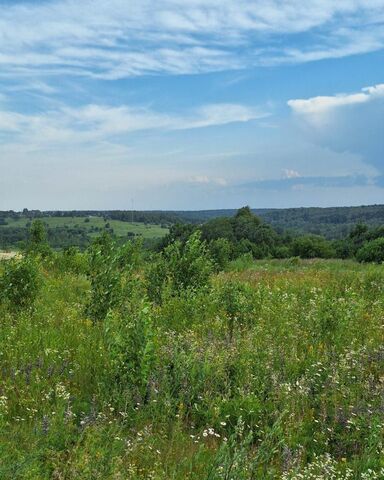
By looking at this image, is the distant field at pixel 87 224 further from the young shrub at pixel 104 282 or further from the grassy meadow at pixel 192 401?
the grassy meadow at pixel 192 401

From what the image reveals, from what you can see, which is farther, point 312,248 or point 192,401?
point 312,248

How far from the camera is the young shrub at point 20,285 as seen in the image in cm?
1130

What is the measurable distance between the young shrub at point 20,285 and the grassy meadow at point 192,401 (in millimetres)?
2158

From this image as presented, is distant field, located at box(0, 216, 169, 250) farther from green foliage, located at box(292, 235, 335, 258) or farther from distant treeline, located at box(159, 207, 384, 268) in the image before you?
green foliage, located at box(292, 235, 335, 258)

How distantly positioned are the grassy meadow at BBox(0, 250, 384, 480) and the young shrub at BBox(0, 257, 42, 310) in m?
2.16

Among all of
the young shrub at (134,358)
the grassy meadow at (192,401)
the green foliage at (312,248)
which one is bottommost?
the green foliage at (312,248)

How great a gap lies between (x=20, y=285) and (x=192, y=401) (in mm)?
7235

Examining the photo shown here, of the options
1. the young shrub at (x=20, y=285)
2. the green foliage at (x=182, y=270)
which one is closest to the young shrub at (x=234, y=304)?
the green foliage at (x=182, y=270)

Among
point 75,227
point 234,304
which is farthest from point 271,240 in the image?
point 75,227

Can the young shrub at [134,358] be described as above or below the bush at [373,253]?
above

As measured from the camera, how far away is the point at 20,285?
11453mm

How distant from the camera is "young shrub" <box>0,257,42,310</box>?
11297 mm

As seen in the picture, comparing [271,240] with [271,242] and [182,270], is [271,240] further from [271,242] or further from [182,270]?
[182,270]

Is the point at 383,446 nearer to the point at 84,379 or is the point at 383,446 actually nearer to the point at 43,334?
the point at 84,379
